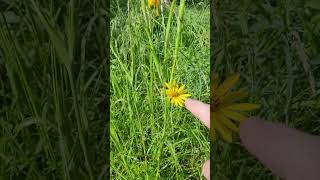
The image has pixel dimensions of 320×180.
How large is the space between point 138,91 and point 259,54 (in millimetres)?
189

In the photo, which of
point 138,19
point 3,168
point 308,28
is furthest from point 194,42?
point 3,168

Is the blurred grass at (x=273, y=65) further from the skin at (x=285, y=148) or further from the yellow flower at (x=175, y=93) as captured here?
the skin at (x=285, y=148)

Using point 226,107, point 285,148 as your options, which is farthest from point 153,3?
point 285,148

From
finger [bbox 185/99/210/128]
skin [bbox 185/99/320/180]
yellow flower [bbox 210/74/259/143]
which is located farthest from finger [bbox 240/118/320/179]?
yellow flower [bbox 210/74/259/143]

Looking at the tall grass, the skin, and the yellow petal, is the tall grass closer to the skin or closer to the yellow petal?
the yellow petal

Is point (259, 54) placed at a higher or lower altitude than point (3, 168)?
higher

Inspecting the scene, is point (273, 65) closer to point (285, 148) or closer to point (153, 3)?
point (153, 3)

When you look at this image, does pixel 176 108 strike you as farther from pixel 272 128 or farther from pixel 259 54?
pixel 272 128

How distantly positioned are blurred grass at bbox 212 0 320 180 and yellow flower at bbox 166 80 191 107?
80mm

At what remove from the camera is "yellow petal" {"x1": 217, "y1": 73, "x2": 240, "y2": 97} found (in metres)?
0.71

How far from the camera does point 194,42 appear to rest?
71 cm

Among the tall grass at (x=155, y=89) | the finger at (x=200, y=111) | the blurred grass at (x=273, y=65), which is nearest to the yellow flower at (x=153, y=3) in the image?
the tall grass at (x=155, y=89)

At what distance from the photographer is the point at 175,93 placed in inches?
28.6

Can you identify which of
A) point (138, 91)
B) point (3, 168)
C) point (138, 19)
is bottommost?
point (3, 168)
